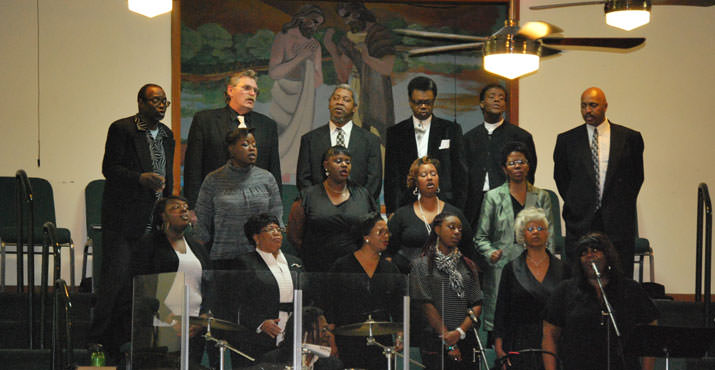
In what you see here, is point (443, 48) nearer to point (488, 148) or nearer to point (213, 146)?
point (488, 148)

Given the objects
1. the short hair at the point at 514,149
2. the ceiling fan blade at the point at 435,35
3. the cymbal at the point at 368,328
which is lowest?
the cymbal at the point at 368,328

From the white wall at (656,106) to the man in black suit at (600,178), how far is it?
2238 millimetres

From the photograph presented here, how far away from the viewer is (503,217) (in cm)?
652

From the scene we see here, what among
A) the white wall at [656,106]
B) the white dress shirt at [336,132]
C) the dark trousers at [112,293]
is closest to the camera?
the dark trousers at [112,293]

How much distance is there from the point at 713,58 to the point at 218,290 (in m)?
6.39

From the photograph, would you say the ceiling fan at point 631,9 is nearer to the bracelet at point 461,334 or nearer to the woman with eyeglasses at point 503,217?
the woman with eyeglasses at point 503,217

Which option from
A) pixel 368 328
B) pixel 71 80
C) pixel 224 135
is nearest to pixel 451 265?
pixel 224 135

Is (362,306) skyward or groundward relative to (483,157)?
groundward

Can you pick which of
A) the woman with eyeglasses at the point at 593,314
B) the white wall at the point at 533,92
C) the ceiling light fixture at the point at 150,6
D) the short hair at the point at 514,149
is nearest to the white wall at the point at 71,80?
the white wall at the point at 533,92

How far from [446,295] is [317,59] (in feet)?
13.3

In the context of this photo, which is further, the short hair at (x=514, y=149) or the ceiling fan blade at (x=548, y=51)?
the short hair at (x=514, y=149)

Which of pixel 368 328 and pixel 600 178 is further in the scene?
pixel 600 178

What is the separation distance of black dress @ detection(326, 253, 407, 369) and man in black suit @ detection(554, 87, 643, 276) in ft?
8.29

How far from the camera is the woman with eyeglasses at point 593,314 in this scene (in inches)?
225
